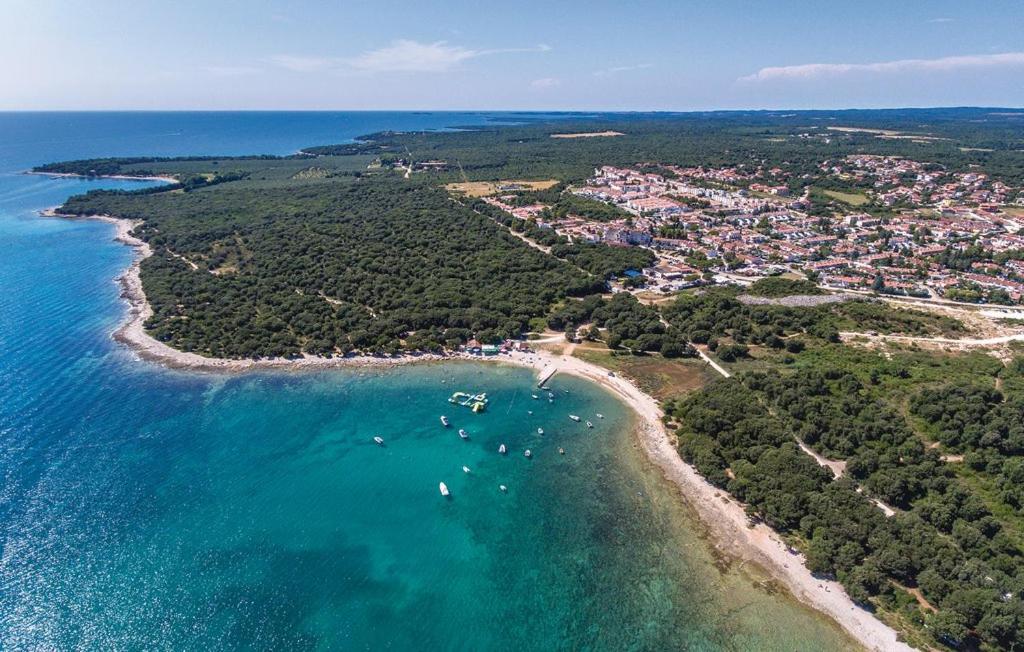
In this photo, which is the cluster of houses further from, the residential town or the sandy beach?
the sandy beach

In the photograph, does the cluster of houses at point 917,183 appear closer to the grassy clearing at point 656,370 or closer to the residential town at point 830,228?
the residential town at point 830,228

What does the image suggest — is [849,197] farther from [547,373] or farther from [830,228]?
[547,373]

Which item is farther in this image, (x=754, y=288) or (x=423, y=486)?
(x=754, y=288)

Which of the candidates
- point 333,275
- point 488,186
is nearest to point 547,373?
point 333,275

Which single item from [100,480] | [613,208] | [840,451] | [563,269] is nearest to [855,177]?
[613,208]

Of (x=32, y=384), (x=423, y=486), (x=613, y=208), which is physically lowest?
(x=423, y=486)

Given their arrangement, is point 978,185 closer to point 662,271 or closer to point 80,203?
point 662,271
